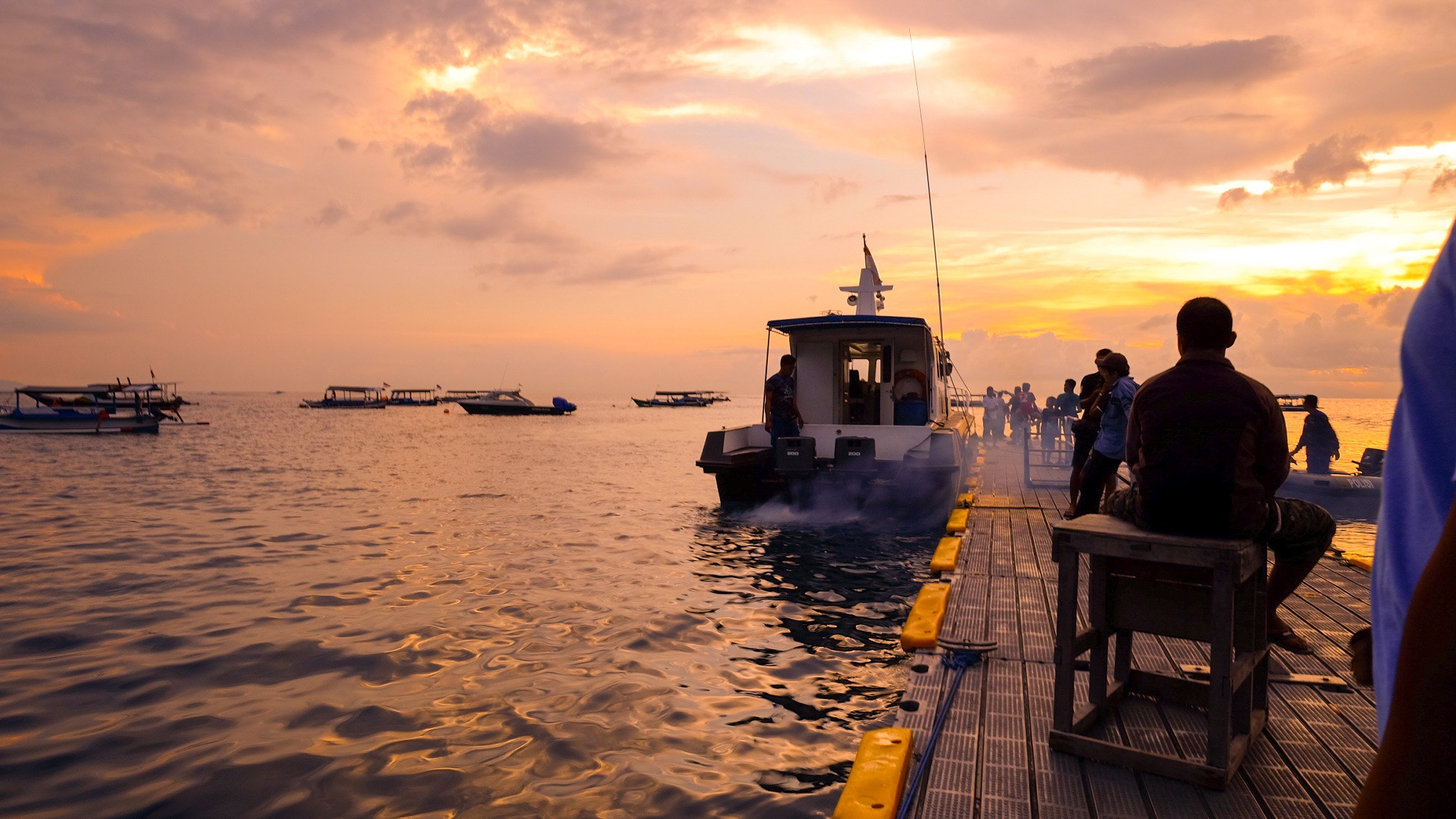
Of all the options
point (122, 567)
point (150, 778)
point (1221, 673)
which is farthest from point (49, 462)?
point (1221, 673)

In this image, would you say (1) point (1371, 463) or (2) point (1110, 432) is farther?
(1) point (1371, 463)

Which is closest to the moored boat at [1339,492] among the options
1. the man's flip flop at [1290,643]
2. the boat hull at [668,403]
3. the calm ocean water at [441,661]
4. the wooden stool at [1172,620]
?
the calm ocean water at [441,661]

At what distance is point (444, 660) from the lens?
7.65 m

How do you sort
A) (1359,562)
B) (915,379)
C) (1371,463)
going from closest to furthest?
(1359,562) → (915,379) → (1371,463)

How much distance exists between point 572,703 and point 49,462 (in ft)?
122

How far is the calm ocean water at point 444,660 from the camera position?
202 inches

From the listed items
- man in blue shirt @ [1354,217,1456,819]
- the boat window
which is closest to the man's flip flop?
man in blue shirt @ [1354,217,1456,819]

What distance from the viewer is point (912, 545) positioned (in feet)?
41.5

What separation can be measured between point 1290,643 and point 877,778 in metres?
3.83

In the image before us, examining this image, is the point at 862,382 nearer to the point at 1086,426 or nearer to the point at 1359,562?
the point at 1086,426

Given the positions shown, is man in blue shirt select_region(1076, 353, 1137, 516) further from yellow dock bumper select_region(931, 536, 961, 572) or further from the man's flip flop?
the man's flip flop

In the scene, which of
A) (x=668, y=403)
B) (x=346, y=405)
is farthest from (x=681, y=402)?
(x=346, y=405)

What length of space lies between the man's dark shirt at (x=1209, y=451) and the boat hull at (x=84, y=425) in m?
60.3

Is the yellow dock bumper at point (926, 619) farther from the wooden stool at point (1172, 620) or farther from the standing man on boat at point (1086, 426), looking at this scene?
the standing man on boat at point (1086, 426)
